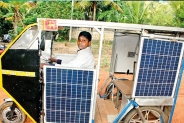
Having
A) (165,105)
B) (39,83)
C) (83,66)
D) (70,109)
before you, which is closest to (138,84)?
(165,105)

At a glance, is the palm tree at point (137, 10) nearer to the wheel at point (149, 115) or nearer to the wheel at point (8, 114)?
the wheel at point (149, 115)

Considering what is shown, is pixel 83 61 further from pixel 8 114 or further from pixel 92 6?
pixel 92 6

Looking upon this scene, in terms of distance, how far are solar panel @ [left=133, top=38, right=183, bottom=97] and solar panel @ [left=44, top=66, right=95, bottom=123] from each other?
100 centimetres

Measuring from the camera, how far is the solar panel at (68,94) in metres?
3.51

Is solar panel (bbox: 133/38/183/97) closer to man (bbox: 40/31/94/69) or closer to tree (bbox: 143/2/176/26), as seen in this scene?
man (bbox: 40/31/94/69)

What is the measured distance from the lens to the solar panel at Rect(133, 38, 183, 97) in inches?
143

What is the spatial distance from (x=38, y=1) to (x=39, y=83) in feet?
50.6

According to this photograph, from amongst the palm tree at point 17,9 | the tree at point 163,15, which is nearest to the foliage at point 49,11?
the palm tree at point 17,9

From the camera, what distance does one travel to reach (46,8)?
16406mm

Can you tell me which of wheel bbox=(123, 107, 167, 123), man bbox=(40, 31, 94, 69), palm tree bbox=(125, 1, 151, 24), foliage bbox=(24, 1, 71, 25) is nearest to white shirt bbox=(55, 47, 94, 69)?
man bbox=(40, 31, 94, 69)

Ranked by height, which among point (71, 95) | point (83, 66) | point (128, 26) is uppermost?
point (128, 26)

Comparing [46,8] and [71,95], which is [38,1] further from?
[71,95]

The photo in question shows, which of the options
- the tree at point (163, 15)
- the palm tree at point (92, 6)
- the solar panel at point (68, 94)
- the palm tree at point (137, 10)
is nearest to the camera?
the solar panel at point (68, 94)

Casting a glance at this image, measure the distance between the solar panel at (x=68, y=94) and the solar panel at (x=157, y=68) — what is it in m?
1.00
